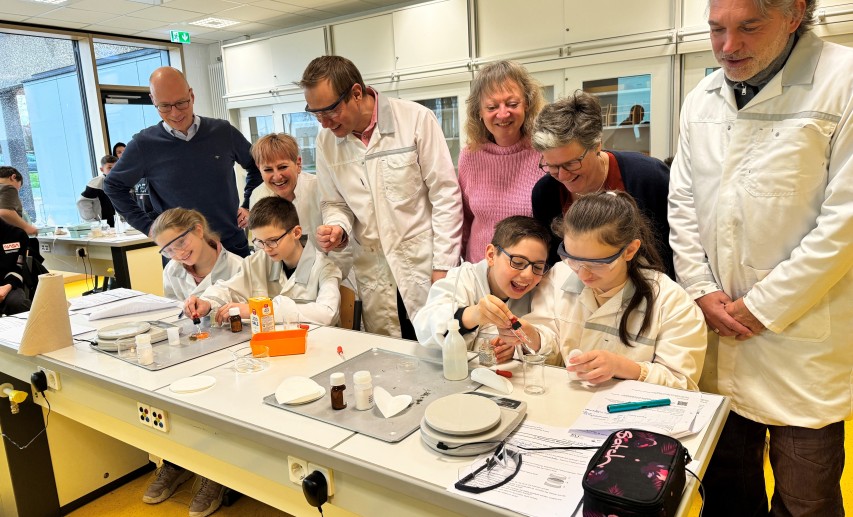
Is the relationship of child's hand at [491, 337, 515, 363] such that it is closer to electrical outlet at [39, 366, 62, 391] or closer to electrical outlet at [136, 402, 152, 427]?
electrical outlet at [136, 402, 152, 427]

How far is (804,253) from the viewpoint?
4.29 ft

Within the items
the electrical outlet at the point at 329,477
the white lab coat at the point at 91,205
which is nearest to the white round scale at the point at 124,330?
the electrical outlet at the point at 329,477

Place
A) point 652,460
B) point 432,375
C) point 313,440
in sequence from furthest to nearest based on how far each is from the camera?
point 432,375 → point 313,440 → point 652,460

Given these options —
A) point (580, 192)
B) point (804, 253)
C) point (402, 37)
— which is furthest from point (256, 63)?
point (804, 253)

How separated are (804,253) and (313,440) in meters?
1.19

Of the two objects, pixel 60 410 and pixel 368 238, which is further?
pixel 368 238

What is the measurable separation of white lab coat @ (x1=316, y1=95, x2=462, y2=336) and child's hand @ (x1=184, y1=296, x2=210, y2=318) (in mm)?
577

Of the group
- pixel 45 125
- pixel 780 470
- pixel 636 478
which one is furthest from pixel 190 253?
pixel 45 125

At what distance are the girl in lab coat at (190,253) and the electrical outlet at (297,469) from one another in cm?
134

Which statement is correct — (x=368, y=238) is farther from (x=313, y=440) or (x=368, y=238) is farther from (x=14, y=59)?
(x=14, y=59)

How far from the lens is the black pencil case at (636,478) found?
Result: 2.85 ft

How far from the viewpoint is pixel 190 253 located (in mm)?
2395

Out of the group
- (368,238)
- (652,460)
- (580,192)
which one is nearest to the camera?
(652,460)

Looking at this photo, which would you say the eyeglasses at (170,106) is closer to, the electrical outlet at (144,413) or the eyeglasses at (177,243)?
the eyeglasses at (177,243)
